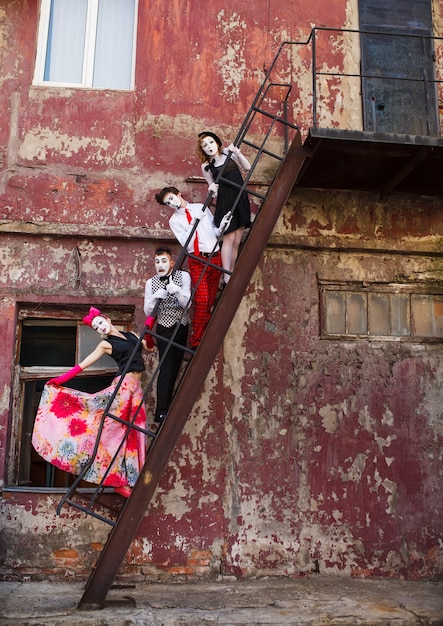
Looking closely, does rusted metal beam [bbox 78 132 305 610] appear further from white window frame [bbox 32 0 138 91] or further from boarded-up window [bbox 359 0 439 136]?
white window frame [bbox 32 0 138 91]

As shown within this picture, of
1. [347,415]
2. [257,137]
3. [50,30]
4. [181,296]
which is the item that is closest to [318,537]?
[347,415]

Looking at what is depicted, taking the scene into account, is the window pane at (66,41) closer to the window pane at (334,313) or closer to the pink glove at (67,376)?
the pink glove at (67,376)

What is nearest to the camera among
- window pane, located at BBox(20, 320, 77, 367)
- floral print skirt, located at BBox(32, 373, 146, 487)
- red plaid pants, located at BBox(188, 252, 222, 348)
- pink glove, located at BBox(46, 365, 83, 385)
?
pink glove, located at BBox(46, 365, 83, 385)

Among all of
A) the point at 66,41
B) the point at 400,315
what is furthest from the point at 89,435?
the point at 66,41

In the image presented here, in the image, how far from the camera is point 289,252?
6910mm

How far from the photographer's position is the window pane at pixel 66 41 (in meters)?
7.10

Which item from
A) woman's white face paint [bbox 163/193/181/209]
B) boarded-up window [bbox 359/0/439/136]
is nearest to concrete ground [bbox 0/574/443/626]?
woman's white face paint [bbox 163/193/181/209]

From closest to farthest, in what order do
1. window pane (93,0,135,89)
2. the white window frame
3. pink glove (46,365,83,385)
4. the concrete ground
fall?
the concrete ground < pink glove (46,365,83,385) < the white window frame < window pane (93,0,135,89)

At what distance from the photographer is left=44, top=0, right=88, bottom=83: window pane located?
7.10 meters

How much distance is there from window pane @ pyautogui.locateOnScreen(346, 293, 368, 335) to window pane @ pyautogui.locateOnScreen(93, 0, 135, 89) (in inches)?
131

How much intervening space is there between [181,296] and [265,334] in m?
1.18

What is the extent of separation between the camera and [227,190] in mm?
6211

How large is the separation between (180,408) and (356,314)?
2423 mm

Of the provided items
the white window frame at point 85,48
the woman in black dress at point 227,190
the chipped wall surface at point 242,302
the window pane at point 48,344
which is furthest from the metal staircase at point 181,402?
the white window frame at point 85,48
